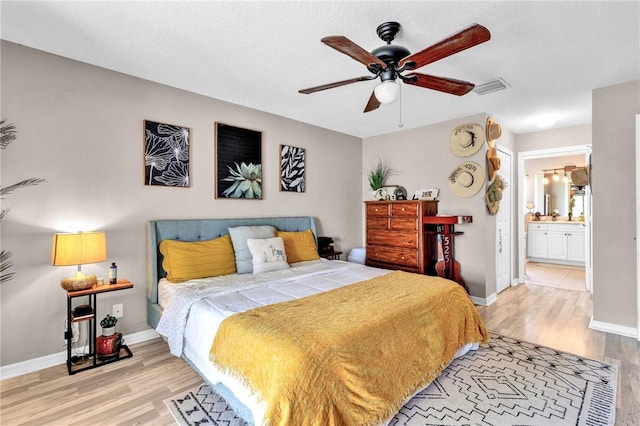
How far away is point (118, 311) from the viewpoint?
9.37 ft

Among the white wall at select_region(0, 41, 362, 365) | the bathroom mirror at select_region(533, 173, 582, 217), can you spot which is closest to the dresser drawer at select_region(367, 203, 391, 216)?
the white wall at select_region(0, 41, 362, 365)

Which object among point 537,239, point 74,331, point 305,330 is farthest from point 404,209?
point 537,239

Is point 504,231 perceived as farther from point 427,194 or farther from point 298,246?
point 298,246

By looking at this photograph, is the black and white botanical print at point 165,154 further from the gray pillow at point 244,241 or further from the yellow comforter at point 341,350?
the yellow comforter at point 341,350

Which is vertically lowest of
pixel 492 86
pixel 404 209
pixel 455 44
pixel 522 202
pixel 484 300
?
pixel 484 300

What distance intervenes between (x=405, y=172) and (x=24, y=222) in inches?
179

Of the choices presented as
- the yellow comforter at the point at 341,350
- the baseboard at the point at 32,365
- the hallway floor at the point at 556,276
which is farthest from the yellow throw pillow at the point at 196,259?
the hallway floor at the point at 556,276

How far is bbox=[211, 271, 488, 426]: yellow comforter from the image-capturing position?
143 cm

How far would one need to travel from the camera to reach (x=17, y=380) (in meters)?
Answer: 2.30

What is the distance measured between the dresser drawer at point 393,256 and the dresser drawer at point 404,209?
1.71 ft

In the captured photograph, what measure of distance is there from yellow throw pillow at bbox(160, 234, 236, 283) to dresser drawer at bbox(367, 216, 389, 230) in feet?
7.73

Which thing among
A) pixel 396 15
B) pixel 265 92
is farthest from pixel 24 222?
pixel 396 15

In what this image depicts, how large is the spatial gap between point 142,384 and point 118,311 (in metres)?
0.89

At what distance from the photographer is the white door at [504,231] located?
4560 millimetres
